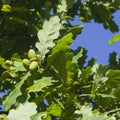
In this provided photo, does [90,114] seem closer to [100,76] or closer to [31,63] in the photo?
[100,76]

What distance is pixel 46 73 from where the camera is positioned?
2.77 m

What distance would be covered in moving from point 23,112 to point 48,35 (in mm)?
501

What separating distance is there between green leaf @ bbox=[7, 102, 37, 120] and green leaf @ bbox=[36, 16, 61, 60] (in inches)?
12.6

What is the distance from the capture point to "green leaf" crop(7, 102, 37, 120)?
2.45 m

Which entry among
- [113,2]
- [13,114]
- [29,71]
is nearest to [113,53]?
[113,2]

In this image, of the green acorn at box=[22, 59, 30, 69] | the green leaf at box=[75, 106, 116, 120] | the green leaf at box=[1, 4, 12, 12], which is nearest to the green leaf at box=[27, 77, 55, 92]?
the green acorn at box=[22, 59, 30, 69]

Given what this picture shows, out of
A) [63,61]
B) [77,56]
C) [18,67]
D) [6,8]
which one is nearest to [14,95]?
[18,67]

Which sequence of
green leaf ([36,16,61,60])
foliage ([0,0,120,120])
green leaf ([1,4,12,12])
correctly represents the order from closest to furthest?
foliage ([0,0,120,120])
green leaf ([36,16,61,60])
green leaf ([1,4,12,12])

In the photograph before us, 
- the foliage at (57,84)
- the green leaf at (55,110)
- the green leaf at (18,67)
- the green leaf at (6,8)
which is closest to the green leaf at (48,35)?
the foliage at (57,84)

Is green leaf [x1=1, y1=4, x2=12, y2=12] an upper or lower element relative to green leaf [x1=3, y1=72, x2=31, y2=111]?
upper

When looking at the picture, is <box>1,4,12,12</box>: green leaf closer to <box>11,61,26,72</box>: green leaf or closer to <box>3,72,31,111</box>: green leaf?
<box>11,61,26,72</box>: green leaf

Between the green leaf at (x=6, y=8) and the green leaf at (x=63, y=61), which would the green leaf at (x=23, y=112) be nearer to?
the green leaf at (x=63, y=61)

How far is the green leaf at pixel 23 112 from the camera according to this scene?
2.45 metres

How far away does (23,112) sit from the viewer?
2494 millimetres
